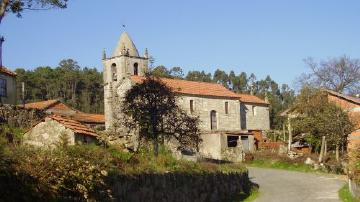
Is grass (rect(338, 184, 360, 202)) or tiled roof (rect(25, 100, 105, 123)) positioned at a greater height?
tiled roof (rect(25, 100, 105, 123))

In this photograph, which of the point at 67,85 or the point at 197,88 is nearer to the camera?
the point at 197,88

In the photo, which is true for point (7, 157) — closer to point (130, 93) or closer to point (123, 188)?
point (123, 188)

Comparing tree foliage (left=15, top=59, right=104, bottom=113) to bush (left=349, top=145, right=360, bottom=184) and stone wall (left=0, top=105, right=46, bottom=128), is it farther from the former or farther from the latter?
bush (left=349, top=145, right=360, bottom=184)

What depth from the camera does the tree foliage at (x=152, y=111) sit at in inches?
1124

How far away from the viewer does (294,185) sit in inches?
1219

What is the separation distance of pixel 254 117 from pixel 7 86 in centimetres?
3699

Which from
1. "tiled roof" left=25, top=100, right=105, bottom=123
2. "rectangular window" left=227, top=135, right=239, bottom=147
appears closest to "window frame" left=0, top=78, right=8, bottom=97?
"tiled roof" left=25, top=100, right=105, bottom=123

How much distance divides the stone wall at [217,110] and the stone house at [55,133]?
1482 inches

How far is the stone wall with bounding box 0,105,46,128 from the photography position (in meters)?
25.4

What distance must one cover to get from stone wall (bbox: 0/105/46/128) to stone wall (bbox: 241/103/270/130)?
1598 inches

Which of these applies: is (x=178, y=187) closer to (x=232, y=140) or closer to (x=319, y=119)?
(x=319, y=119)

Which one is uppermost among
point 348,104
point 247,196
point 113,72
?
point 113,72

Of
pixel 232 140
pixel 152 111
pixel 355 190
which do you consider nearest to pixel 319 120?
pixel 232 140

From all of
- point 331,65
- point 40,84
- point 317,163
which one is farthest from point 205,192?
point 40,84
